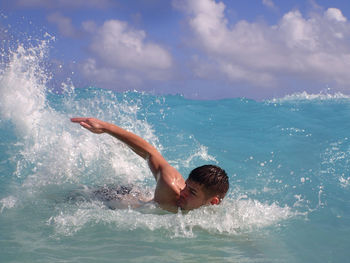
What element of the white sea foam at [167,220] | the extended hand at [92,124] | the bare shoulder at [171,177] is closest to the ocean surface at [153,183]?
the white sea foam at [167,220]

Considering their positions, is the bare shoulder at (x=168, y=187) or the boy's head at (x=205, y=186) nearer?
the boy's head at (x=205, y=186)

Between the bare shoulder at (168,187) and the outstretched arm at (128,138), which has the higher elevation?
the outstretched arm at (128,138)

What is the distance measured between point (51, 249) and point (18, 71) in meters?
6.70

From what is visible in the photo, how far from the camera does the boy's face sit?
3.72 meters

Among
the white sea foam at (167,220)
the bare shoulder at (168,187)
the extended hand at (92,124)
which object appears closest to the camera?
the white sea foam at (167,220)

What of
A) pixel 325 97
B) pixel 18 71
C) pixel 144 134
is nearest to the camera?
pixel 144 134

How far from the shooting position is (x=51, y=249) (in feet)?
10.9

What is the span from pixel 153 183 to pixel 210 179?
9.26ft

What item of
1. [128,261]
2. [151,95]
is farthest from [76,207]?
[151,95]

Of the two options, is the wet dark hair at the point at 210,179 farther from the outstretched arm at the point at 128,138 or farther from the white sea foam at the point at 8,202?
the white sea foam at the point at 8,202

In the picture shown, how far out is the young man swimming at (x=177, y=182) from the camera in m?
3.69

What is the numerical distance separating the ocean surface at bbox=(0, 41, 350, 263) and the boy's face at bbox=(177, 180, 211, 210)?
0.38 ft

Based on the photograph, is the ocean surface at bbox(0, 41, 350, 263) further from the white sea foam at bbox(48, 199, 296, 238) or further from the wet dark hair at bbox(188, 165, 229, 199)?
the wet dark hair at bbox(188, 165, 229, 199)

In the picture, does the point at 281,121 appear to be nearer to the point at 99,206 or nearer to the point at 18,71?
the point at 18,71
